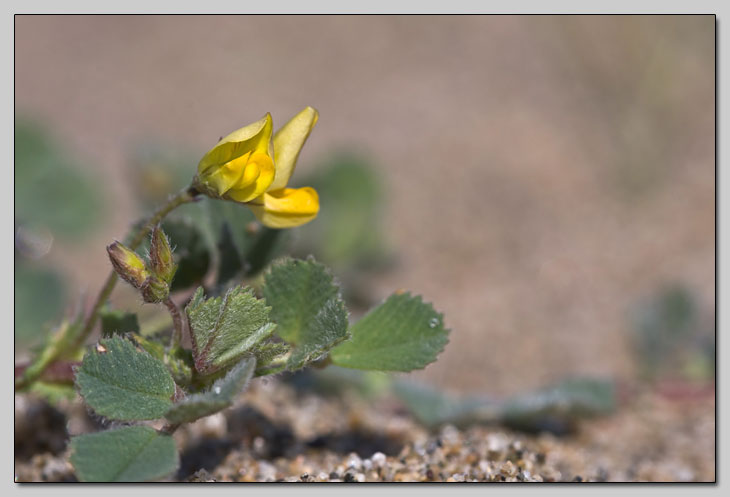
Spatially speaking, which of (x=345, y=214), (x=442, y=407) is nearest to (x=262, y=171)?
(x=442, y=407)

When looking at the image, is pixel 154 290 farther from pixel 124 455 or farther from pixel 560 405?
pixel 560 405

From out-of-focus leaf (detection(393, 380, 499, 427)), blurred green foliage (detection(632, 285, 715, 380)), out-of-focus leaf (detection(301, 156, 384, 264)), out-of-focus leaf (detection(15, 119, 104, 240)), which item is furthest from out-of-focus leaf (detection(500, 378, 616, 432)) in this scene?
out-of-focus leaf (detection(15, 119, 104, 240))

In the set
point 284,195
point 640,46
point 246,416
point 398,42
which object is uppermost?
point 398,42

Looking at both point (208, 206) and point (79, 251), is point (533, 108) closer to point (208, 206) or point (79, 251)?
point (79, 251)

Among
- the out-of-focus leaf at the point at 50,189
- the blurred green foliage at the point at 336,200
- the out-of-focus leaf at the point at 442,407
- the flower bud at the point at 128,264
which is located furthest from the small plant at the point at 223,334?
the out-of-focus leaf at the point at 50,189

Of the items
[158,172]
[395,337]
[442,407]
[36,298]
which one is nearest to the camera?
[395,337]

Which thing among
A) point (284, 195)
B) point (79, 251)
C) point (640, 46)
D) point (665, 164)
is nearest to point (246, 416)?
point (284, 195)

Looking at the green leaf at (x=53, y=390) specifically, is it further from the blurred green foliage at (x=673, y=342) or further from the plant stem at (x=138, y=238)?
the blurred green foliage at (x=673, y=342)
